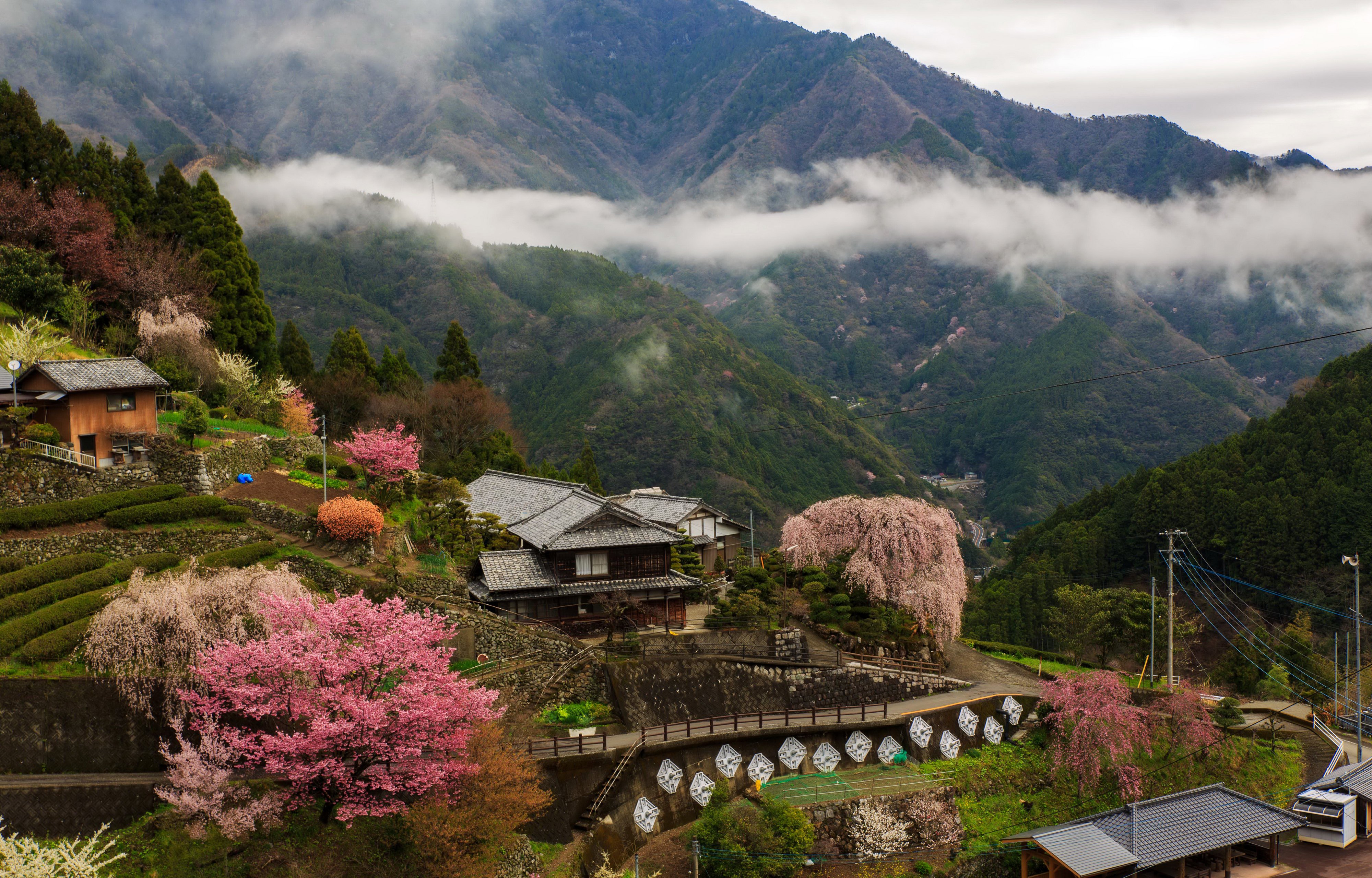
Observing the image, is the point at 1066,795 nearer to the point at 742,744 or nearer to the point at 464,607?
Result: the point at 742,744

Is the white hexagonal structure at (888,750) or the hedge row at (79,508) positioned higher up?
the hedge row at (79,508)

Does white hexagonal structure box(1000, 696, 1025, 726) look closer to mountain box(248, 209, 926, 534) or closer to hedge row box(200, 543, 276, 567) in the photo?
hedge row box(200, 543, 276, 567)

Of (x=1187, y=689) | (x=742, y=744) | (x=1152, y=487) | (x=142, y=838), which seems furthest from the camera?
(x=1152, y=487)

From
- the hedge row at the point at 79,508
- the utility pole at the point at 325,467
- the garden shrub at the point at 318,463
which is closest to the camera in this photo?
the hedge row at the point at 79,508

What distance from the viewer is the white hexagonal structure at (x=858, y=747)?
27.9 m

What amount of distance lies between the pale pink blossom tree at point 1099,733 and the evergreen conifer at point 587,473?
95.6ft

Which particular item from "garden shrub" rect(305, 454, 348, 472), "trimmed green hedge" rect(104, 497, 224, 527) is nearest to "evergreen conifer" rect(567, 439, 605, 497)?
"garden shrub" rect(305, 454, 348, 472)

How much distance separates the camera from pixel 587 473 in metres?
55.2

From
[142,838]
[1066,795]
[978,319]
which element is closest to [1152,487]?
[1066,795]

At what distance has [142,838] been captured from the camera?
1898cm

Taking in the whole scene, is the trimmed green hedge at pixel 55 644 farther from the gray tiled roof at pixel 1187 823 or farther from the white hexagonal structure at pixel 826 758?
the gray tiled roof at pixel 1187 823

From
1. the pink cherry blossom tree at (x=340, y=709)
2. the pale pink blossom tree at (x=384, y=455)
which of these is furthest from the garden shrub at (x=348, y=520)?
the pink cherry blossom tree at (x=340, y=709)

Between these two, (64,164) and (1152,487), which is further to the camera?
(1152,487)

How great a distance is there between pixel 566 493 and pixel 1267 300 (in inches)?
8046
